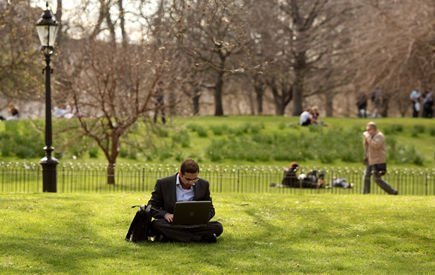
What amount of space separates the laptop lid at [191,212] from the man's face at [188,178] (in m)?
0.27

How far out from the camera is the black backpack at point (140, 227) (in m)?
11.2

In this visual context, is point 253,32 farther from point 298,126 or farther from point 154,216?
point 154,216

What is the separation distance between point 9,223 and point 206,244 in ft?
9.54

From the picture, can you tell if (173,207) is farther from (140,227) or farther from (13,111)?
(13,111)

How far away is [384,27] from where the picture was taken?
3384cm

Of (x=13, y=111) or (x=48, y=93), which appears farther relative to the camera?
(x=13, y=111)

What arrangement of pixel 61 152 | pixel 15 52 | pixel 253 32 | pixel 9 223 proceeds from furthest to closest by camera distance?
pixel 253 32
pixel 15 52
pixel 61 152
pixel 9 223

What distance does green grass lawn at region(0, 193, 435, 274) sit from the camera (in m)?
10.0

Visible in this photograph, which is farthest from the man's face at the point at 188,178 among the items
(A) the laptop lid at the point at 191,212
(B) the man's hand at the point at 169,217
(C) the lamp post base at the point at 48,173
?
(C) the lamp post base at the point at 48,173

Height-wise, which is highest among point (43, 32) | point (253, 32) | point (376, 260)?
point (253, 32)

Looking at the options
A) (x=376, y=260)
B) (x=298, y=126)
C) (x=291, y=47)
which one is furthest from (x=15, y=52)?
(x=376, y=260)

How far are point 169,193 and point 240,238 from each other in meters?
1.20

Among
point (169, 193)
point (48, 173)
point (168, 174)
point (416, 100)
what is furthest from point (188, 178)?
→ point (416, 100)

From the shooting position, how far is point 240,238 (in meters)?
11.9
